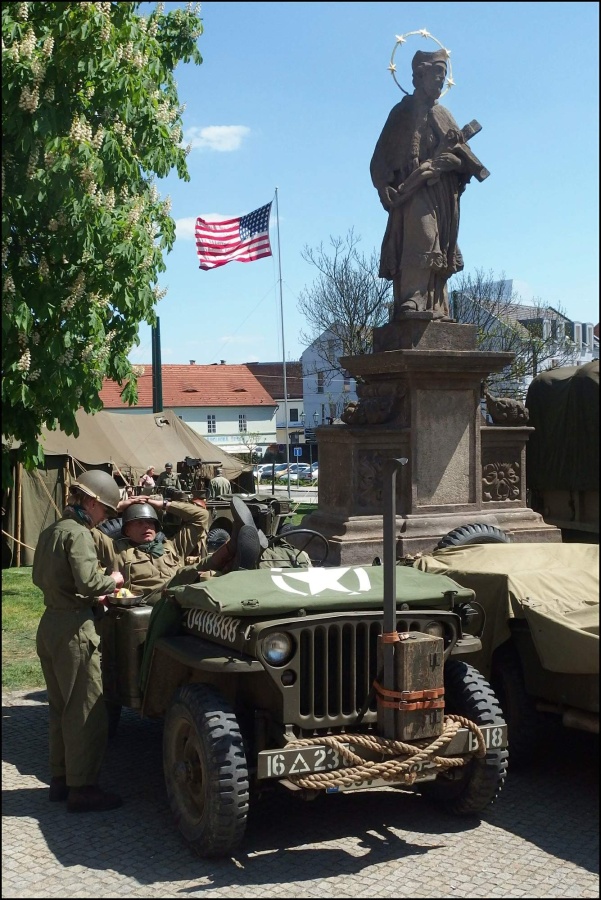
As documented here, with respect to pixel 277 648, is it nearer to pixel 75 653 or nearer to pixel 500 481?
pixel 75 653

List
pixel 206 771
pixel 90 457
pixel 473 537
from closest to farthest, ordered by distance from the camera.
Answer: pixel 206 771 < pixel 473 537 < pixel 90 457

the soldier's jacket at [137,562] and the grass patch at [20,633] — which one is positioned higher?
the soldier's jacket at [137,562]

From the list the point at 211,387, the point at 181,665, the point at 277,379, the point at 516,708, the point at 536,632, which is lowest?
the point at 516,708

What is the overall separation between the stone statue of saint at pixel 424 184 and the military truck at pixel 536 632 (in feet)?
19.3

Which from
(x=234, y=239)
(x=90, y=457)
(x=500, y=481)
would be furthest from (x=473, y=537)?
(x=234, y=239)

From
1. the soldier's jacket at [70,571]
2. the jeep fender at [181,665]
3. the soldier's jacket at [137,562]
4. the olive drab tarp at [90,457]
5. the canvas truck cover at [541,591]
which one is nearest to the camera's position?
the jeep fender at [181,665]

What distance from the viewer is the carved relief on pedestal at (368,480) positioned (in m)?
11.6

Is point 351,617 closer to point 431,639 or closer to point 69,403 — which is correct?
point 431,639

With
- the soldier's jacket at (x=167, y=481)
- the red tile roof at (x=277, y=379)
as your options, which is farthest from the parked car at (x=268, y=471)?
the soldier's jacket at (x=167, y=481)

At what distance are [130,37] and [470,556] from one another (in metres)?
6.02

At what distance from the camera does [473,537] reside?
8.46 m

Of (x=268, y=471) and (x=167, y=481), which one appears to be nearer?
(x=167, y=481)

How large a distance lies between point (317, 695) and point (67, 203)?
17.4 feet

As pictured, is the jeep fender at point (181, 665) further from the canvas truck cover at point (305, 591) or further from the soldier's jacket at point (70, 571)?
the soldier's jacket at point (70, 571)
